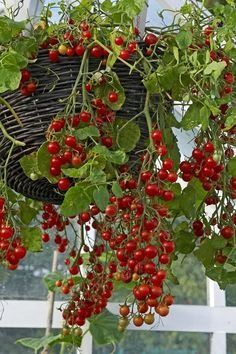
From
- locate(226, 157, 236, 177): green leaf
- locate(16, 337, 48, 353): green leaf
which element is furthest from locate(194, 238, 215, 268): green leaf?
locate(16, 337, 48, 353): green leaf

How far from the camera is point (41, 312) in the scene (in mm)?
2275

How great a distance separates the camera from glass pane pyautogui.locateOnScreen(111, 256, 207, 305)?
98.2 inches

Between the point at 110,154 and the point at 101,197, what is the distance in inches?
2.4

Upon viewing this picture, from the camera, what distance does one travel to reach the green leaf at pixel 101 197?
0.72 m

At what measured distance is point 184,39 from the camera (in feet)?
2.78

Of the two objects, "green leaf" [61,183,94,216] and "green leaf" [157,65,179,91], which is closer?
"green leaf" [61,183,94,216]

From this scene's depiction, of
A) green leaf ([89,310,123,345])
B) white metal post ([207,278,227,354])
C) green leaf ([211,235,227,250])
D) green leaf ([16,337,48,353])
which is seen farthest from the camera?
white metal post ([207,278,227,354])

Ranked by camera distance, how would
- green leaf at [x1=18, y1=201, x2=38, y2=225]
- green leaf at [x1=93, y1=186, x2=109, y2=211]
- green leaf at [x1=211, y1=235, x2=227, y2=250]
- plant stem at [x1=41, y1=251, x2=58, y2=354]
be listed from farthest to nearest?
plant stem at [x1=41, y1=251, x2=58, y2=354] < green leaf at [x1=18, y1=201, x2=38, y2=225] < green leaf at [x1=211, y1=235, x2=227, y2=250] < green leaf at [x1=93, y1=186, x2=109, y2=211]

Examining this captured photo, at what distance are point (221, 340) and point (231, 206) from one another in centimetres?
173

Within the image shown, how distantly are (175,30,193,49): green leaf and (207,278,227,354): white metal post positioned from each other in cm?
181

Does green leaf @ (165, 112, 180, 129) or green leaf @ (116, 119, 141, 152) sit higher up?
green leaf @ (165, 112, 180, 129)

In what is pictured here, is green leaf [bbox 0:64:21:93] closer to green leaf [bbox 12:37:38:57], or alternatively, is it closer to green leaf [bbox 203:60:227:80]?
green leaf [bbox 12:37:38:57]

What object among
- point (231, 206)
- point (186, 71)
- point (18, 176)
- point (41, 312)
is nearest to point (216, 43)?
point (186, 71)

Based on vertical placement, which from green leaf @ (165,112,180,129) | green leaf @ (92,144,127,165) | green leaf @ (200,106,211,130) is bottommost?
green leaf @ (92,144,127,165)
